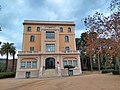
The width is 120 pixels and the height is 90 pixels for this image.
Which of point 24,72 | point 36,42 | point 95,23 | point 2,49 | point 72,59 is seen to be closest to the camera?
point 95,23

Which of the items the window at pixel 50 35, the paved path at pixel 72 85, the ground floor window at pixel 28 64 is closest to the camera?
the paved path at pixel 72 85

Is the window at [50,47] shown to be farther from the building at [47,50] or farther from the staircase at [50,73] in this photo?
the staircase at [50,73]

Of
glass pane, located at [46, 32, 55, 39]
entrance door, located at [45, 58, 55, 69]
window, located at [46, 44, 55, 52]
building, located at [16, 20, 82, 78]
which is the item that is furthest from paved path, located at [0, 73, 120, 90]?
glass pane, located at [46, 32, 55, 39]

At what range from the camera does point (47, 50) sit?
3322 cm

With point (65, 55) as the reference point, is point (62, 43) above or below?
above

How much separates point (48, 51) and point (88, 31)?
66.1 feet

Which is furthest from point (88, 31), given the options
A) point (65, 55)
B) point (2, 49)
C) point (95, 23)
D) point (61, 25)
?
point (2, 49)

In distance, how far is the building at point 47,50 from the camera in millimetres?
30844

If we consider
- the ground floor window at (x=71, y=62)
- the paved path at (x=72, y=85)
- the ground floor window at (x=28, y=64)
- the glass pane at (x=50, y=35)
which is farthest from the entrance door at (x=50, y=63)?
the paved path at (x=72, y=85)

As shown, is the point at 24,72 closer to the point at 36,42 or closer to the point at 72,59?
the point at 36,42

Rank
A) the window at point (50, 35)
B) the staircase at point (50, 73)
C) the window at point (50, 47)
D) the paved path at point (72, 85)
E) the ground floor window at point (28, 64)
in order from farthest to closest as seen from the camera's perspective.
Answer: the window at point (50, 35)
the window at point (50, 47)
the ground floor window at point (28, 64)
the staircase at point (50, 73)
the paved path at point (72, 85)

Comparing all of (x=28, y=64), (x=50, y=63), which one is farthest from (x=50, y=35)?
(x=28, y=64)

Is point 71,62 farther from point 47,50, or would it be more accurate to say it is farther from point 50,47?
point 47,50

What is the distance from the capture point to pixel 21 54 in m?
31.5
